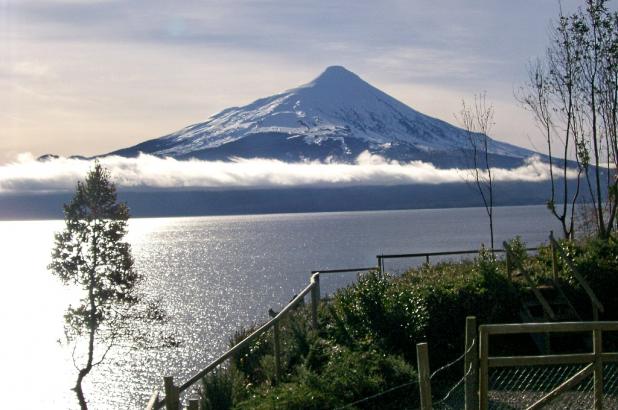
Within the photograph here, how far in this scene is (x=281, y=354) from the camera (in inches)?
682

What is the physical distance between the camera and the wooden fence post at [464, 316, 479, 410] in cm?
951

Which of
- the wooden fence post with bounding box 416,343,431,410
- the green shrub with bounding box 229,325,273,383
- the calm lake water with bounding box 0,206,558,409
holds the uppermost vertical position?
the wooden fence post with bounding box 416,343,431,410

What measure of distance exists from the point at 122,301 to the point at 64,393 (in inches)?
608

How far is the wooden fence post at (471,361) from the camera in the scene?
9.51 metres

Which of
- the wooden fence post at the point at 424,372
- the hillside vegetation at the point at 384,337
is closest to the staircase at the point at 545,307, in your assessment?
the hillside vegetation at the point at 384,337

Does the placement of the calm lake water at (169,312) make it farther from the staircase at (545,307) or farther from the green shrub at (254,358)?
the staircase at (545,307)

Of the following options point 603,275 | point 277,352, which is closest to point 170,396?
point 277,352

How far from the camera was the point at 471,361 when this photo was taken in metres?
9.62

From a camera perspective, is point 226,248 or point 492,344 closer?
point 492,344

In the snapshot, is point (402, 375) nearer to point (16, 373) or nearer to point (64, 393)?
point (64, 393)

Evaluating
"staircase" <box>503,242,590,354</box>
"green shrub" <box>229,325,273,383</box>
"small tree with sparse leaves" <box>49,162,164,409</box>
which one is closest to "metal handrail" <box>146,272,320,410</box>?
"green shrub" <box>229,325,273,383</box>

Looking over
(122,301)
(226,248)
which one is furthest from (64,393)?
(226,248)

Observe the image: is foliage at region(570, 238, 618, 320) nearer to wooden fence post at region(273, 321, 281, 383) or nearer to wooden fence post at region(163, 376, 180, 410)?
wooden fence post at region(273, 321, 281, 383)

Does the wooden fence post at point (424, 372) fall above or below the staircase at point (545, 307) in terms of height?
above
